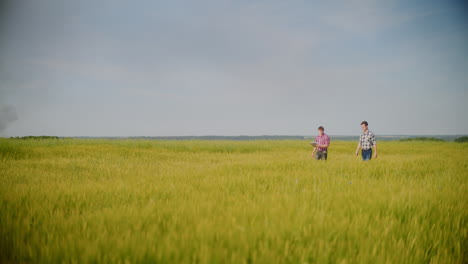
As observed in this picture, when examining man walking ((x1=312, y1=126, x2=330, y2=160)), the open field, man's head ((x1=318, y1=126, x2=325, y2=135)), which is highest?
man's head ((x1=318, y1=126, x2=325, y2=135))

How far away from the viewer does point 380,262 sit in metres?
2.00

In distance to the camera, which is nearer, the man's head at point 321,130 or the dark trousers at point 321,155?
the man's head at point 321,130

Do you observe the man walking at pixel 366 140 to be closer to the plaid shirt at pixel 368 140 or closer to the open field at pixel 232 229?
the plaid shirt at pixel 368 140

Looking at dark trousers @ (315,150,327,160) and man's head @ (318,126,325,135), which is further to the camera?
dark trousers @ (315,150,327,160)

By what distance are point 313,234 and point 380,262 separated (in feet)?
2.08

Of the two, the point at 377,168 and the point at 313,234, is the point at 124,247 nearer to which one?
the point at 313,234

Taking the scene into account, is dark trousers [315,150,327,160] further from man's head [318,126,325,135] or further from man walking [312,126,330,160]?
man's head [318,126,325,135]

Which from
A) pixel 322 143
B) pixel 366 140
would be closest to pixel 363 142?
pixel 366 140

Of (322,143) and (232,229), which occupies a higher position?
(322,143)

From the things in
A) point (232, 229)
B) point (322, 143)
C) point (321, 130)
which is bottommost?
point (232, 229)

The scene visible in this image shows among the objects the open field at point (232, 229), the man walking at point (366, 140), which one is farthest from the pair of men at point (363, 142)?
the open field at point (232, 229)

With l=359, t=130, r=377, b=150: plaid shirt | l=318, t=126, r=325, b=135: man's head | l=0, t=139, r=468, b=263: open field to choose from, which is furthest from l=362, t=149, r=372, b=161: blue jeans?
l=0, t=139, r=468, b=263: open field

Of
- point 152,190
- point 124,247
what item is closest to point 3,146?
point 152,190

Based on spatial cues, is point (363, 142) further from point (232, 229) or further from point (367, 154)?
point (232, 229)
